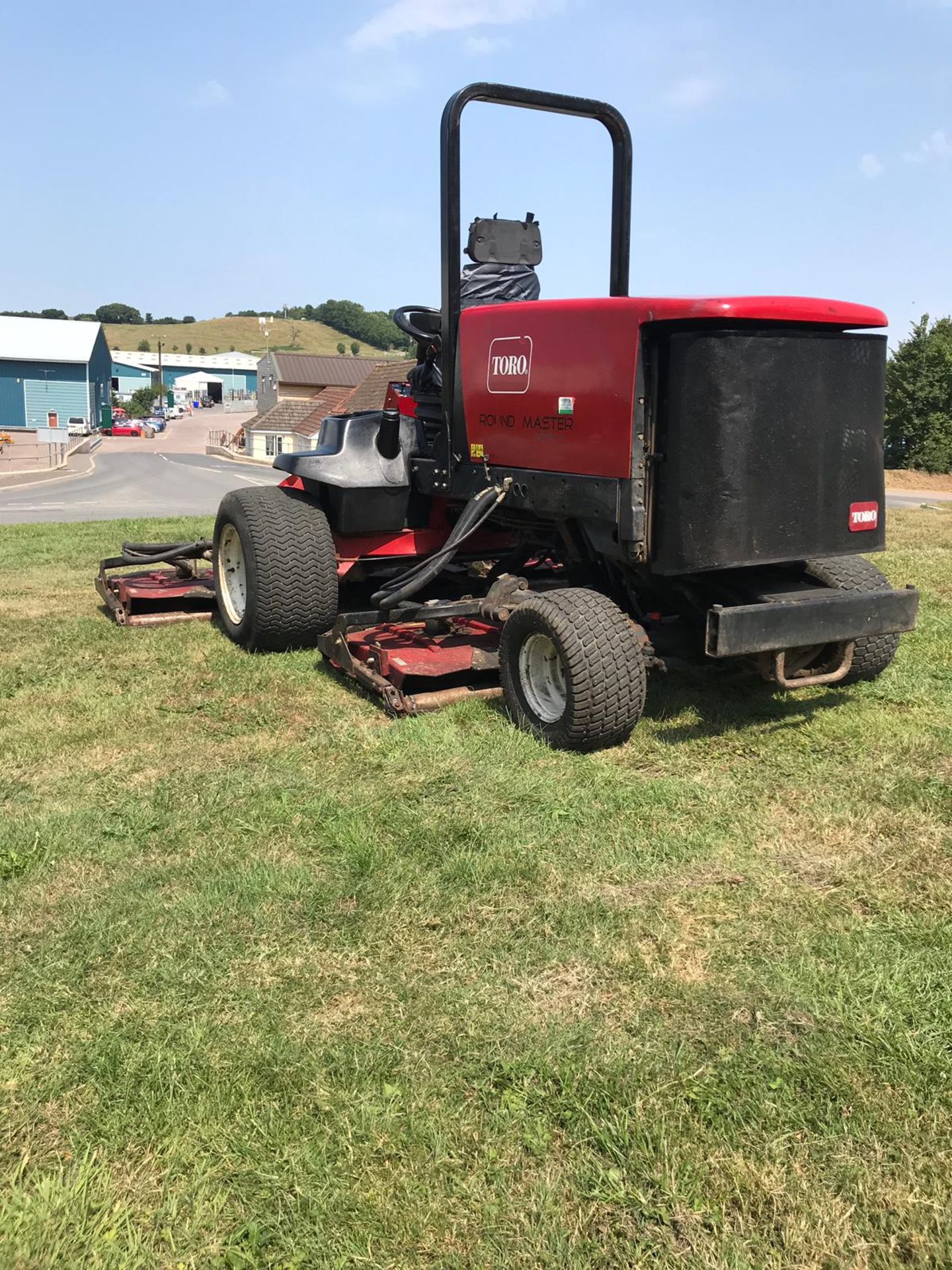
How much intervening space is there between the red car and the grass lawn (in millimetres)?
73280

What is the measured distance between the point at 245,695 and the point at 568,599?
6.16 feet

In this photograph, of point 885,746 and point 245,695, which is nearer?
point 885,746

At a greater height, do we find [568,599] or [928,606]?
[568,599]

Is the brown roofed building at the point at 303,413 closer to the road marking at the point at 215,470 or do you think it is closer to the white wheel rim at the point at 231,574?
the road marking at the point at 215,470

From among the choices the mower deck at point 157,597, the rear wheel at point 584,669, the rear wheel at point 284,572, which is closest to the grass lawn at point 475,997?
the rear wheel at point 584,669

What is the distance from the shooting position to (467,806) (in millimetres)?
4023

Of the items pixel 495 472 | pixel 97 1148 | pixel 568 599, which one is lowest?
pixel 97 1148

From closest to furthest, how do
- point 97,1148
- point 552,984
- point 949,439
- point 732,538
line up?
point 97,1148, point 552,984, point 732,538, point 949,439

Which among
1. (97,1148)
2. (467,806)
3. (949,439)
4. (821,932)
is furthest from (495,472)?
(949,439)

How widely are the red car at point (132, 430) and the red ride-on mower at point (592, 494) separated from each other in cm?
7138

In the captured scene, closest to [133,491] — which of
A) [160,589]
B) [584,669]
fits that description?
[160,589]

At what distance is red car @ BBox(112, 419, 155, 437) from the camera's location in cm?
7388

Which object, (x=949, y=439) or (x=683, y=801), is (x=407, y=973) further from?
(x=949, y=439)

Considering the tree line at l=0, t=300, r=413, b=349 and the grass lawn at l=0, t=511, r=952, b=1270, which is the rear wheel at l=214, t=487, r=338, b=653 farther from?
the tree line at l=0, t=300, r=413, b=349
